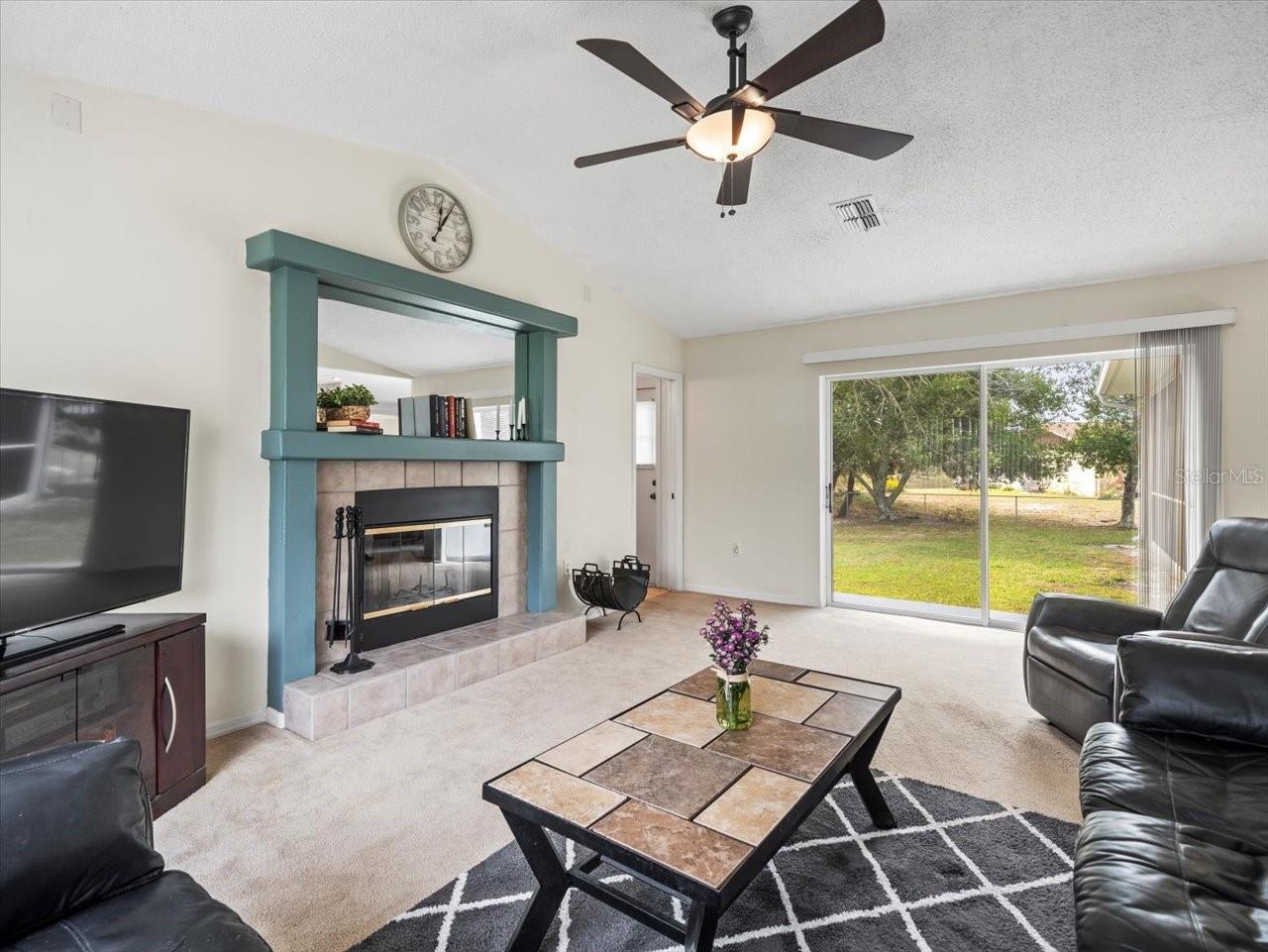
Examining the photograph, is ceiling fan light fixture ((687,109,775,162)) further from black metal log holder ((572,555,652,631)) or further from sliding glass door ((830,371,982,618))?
sliding glass door ((830,371,982,618))

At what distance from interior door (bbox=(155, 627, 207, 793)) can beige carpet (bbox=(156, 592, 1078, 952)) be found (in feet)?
0.42

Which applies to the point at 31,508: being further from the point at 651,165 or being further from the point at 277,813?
the point at 651,165

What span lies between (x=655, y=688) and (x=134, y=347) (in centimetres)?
280

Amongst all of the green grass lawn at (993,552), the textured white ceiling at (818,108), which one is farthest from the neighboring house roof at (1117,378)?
the green grass lawn at (993,552)

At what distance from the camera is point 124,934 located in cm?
97

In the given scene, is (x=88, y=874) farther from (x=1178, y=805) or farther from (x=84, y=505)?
(x=1178, y=805)

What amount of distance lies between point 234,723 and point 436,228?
2737 millimetres

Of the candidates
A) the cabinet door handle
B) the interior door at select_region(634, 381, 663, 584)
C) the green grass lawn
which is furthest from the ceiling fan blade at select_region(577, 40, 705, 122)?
the interior door at select_region(634, 381, 663, 584)

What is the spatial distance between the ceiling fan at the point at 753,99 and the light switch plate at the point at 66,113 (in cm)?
189

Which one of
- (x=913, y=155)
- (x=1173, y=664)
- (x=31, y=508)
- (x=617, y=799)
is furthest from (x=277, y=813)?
(x=913, y=155)

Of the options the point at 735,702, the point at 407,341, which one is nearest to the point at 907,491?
the point at 735,702

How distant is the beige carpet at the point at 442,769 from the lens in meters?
1.81

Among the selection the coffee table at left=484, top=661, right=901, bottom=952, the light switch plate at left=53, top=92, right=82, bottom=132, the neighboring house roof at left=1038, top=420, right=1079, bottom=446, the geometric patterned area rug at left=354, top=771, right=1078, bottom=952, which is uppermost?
the light switch plate at left=53, top=92, right=82, bottom=132

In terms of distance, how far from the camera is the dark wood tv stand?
181 cm
